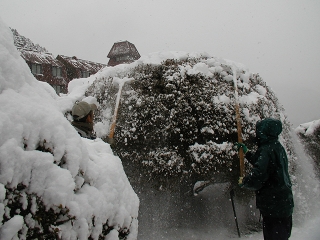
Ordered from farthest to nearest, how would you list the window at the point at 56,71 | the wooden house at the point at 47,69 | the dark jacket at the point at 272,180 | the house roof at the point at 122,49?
1. the house roof at the point at 122,49
2. the window at the point at 56,71
3. the wooden house at the point at 47,69
4. the dark jacket at the point at 272,180

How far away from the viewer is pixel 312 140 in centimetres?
642

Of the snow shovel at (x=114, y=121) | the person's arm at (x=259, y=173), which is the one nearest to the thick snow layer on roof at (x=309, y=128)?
the person's arm at (x=259, y=173)

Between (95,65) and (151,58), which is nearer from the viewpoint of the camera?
(151,58)

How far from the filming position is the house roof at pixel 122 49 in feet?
86.4

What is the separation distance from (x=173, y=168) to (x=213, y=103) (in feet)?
3.65

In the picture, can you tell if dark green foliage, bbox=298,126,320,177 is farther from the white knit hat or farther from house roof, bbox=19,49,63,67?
house roof, bbox=19,49,63,67

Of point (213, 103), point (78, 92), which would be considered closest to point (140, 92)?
point (213, 103)

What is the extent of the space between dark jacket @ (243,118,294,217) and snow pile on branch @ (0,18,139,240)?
158 centimetres

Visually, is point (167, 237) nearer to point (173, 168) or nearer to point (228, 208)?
point (173, 168)

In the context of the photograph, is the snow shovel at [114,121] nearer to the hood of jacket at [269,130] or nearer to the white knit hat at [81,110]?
the white knit hat at [81,110]

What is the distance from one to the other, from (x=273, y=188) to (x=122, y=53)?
2567cm

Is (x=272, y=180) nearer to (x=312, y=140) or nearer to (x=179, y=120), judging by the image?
(x=179, y=120)

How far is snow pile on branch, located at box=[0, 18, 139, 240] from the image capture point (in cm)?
102

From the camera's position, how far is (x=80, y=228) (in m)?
1.21
